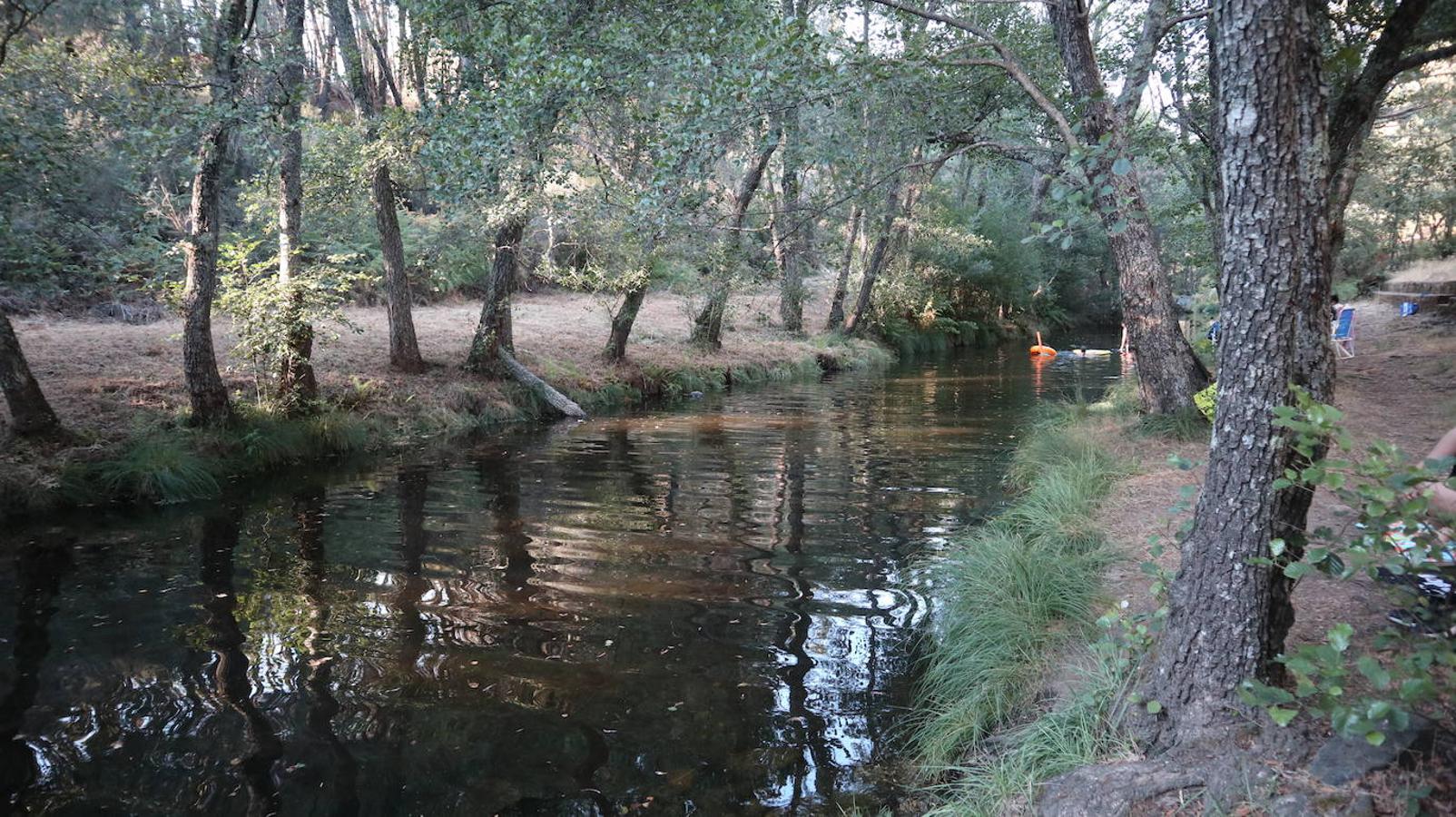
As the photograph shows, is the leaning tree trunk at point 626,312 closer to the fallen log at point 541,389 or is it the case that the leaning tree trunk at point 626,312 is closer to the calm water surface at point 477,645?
the fallen log at point 541,389

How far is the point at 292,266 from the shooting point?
11.0 m

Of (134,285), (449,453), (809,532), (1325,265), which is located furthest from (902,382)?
(1325,265)

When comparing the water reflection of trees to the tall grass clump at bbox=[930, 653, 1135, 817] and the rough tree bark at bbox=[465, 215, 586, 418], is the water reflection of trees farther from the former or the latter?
the rough tree bark at bbox=[465, 215, 586, 418]

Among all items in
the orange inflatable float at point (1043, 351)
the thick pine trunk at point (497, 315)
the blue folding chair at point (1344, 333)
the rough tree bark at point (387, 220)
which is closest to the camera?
the rough tree bark at point (387, 220)

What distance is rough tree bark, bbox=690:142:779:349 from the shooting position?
1458 centimetres

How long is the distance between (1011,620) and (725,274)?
12385mm

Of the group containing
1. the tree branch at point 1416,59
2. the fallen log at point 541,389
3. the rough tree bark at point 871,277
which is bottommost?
the fallen log at point 541,389

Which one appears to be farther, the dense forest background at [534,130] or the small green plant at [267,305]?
the small green plant at [267,305]

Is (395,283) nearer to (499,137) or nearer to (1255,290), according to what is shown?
(499,137)

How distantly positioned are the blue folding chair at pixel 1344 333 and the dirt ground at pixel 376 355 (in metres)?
10.8

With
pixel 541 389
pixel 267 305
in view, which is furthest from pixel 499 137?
pixel 541 389

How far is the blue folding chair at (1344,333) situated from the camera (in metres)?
13.6

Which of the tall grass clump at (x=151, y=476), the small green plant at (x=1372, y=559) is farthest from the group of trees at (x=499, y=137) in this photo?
the small green plant at (x=1372, y=559)

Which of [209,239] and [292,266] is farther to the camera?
[292,266]
